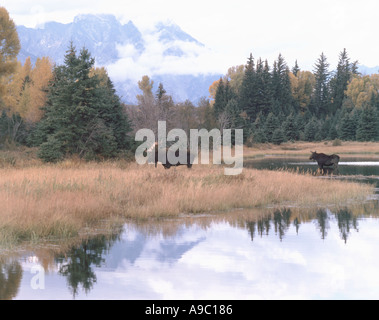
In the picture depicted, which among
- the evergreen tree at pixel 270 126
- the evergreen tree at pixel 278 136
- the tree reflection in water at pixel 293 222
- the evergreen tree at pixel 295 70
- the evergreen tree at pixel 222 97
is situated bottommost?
the tree reflection in water at pixel 293 222

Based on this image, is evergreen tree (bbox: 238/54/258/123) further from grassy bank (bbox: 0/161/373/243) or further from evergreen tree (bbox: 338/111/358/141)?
grassy bank (bbox: 0/161/373/243)

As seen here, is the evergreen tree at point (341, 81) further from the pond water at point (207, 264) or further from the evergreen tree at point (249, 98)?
the pond water at point (207, 264)

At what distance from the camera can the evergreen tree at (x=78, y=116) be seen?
1032 inches

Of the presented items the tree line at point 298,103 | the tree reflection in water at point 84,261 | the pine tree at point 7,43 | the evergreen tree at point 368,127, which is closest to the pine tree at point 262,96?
the tree line at point 298,103

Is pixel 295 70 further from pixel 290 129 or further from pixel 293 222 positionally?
pixel 293 222

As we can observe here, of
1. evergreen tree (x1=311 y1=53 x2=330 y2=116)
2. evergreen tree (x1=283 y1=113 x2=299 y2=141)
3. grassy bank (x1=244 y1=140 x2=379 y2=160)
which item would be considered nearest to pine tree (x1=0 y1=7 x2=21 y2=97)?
grassy bank (x1=244 y1=140 x2=379 y2=160)

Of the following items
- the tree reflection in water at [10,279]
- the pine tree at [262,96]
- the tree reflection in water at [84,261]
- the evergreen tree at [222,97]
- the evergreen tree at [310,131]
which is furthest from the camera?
the pine tree at [262,96]

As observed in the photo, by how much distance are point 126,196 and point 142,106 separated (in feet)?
151

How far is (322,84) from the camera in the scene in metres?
107

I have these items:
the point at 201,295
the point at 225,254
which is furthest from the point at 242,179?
the point at 201,295

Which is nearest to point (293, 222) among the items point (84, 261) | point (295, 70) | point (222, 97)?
point (84, 261)

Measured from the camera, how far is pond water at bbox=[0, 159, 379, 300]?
7.90 metres

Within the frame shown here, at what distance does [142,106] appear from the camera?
60.8 m

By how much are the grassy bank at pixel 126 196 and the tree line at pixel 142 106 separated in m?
7.88
